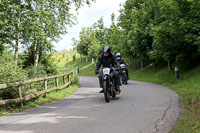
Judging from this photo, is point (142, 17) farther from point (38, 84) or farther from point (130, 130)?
point (130, 130)

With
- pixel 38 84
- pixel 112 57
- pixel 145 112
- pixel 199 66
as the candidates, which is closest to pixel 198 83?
pixel 199 66

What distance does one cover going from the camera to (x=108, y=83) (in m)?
8.69

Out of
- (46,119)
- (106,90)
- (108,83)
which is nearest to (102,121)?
(46,119)

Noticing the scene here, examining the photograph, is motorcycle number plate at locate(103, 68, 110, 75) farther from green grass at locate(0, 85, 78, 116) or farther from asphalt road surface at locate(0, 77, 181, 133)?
green grass at locate(0, 85, 78, 116)

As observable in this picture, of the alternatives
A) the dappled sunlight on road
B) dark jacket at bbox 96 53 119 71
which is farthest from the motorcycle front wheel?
the dappled sunlight on road

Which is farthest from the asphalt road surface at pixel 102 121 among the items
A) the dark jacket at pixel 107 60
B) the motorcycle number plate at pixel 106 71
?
the dark jacket at pixel 107 60

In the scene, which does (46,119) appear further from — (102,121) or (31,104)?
(31,104)

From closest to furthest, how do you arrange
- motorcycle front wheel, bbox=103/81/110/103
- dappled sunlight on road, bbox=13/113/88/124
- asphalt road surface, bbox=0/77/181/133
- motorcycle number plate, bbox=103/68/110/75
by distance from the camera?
asphalt road surface, bbox=0/77/181/133, dappled sunlight on road, bbox=13/113/88/124, motorcycle front wheel, bbox=103/81/110/103, motorcycle number plate, bbox=103/68/110/75

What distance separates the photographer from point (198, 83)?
12.3 meters

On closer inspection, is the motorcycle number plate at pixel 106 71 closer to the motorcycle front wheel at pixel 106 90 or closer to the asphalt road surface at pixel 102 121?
the motorcycle front wheel at pixel 106 90

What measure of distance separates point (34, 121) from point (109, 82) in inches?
144

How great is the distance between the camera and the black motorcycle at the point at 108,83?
833 centimetres

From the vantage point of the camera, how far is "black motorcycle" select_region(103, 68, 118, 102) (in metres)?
8.33

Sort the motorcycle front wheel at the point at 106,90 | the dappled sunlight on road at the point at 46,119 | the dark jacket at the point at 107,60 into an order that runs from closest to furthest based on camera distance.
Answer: the dappled sunlight on road at the point at 46,119 < the motorcycle front wheel at the point at 106,90 < the dark jacket at the point at 107,60
